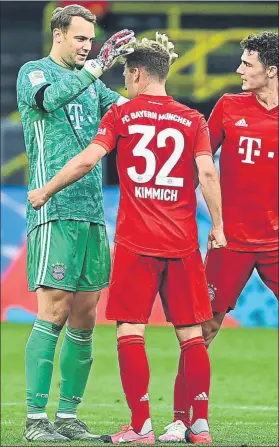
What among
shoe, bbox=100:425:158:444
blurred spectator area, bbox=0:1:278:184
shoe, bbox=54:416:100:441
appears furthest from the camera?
blurred spectator area, bbox=0:1:278:184

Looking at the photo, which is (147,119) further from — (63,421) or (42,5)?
(42,5)

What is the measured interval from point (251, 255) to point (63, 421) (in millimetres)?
1370

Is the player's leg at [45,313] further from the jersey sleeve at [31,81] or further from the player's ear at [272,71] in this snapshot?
the player's ear at [272,71]

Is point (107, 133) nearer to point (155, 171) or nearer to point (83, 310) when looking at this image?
point (155, 171)

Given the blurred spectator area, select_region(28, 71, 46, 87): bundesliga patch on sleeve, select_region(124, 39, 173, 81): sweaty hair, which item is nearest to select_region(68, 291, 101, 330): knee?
select_region(28, 71, 46, 87): bundesliga patch on sleeve

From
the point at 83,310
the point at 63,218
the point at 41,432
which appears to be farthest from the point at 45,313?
the point at 41,432

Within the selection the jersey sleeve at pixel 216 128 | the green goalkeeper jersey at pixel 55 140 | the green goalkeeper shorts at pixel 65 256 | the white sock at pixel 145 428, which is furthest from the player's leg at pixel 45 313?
the jersey sleeve at pixel 216 128

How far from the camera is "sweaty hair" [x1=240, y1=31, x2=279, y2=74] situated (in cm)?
655

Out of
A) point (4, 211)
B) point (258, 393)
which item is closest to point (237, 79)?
point (4, 211)

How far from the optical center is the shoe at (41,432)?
6.16 metres

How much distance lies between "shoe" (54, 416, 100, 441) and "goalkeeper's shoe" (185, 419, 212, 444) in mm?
553

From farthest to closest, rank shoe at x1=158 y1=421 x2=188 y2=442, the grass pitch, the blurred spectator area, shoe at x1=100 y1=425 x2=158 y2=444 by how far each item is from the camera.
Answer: the blurred spectator area < the grass pitch < shoe at x1=158 y1=421 x2=188 y2=442 < shoe at x1=100 y1=425 x2=158 y2=444

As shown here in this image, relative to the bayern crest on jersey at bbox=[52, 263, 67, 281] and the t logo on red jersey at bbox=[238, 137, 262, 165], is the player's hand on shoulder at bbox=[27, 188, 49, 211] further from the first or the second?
the t logo on red jersey at bbox=[238, 137, 262, 165]

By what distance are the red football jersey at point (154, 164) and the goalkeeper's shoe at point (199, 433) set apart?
33.2 inches
